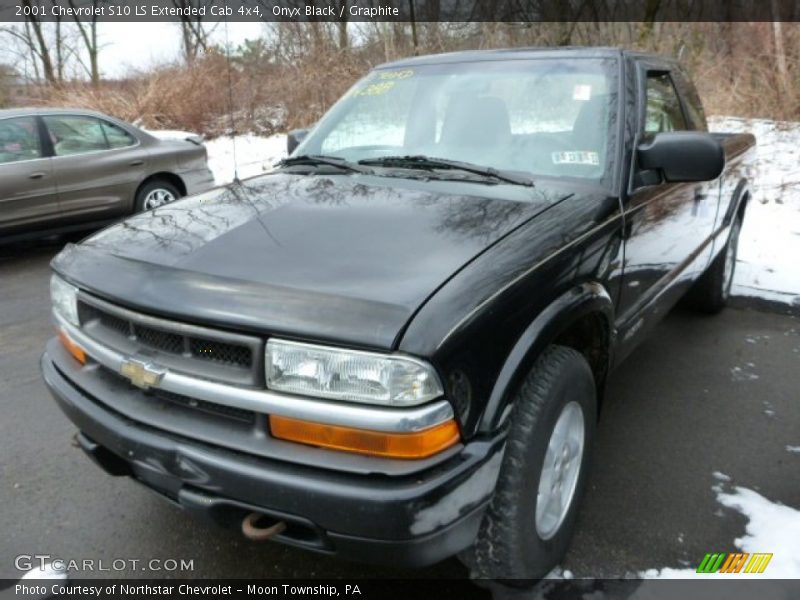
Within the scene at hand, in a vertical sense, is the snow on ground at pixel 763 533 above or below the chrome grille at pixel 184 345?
below

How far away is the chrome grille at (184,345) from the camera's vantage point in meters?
1.78

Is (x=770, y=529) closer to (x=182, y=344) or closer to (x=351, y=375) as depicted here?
(x=351, y=375)

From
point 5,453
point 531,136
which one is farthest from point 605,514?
point 5,453

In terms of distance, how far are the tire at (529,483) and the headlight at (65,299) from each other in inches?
61.1

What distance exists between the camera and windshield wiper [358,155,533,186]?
265 cm

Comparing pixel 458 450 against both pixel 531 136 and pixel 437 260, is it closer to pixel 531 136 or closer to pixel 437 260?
pixel 437 260

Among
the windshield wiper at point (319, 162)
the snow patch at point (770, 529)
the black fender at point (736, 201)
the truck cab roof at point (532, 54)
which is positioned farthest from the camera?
the black fender at point (736, 201)

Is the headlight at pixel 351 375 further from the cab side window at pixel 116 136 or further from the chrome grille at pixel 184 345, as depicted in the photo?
the cab side window at pixel 116 136

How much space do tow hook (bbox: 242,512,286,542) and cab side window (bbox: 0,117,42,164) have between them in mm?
6211

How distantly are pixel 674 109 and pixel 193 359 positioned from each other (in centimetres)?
312

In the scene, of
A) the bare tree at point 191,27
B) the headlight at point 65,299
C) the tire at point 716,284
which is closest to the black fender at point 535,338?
the headlight at point 65,299

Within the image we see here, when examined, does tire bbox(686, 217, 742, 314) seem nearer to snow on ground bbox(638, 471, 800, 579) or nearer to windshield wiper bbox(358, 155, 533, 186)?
snow on ground bbox(638, 471, 800, 579)

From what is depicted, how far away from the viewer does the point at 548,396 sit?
2023mm
